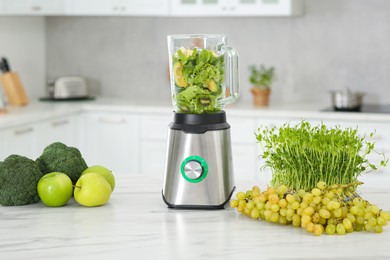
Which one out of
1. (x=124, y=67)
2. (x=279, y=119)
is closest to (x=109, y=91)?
(x=124, y=67)

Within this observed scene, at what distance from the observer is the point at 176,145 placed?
2209mm

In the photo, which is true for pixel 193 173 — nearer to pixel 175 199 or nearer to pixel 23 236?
pixel 175 199

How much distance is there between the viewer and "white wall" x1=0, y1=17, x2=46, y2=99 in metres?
5.55

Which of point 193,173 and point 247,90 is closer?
point 193,173

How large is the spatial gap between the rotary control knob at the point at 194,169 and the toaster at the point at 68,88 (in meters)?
3.53

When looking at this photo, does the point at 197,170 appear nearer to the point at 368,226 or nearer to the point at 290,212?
the point at 290,212

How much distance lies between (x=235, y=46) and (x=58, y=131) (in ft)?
4.78

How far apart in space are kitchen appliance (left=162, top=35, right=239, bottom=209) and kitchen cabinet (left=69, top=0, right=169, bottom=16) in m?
3.19

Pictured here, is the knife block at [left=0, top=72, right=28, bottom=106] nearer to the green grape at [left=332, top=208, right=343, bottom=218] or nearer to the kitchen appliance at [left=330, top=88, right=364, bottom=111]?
the kitchen appliance at [left=330, top=88, right=364, bottom=111]

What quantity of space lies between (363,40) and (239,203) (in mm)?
3465

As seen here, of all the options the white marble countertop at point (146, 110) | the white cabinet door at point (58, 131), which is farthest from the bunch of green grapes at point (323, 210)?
the white cabinet door at point (58, 131)

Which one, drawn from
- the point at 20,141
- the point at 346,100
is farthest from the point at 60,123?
the point at 346,100

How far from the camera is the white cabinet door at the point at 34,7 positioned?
5.22m

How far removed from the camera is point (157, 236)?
1.95 meters
